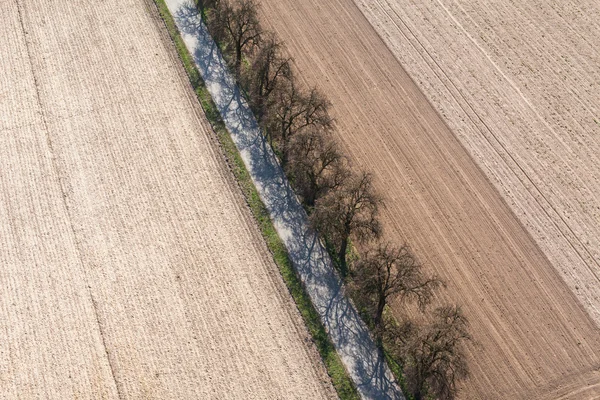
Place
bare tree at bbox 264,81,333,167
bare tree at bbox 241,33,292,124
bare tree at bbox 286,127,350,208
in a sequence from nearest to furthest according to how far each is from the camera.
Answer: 1. bare tree at bbox 286,127,350,208
2. bare tree at bbox 264,81,333,167
3. bare tree at bbox 241,33,292,124

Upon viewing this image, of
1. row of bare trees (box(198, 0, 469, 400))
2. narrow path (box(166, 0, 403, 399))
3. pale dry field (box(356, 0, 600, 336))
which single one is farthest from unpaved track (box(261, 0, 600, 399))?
narrow path (box(166, 0, 403, 399))

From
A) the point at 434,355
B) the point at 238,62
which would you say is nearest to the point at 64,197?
the point at 238,62

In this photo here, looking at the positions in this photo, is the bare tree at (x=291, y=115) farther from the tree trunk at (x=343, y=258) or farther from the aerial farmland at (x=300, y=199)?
the tree trunk at (x=343, y=258)

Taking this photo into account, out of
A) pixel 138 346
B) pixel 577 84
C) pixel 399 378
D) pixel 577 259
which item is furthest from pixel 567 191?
pixel 138 346

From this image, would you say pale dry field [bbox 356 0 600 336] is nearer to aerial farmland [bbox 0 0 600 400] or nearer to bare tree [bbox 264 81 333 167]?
aerial farmland [bbox 0 0 600 400]

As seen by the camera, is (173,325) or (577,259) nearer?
(173,325)

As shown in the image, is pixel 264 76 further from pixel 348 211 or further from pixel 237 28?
pixel 348 211

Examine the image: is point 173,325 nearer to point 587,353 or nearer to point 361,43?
point 587,353
